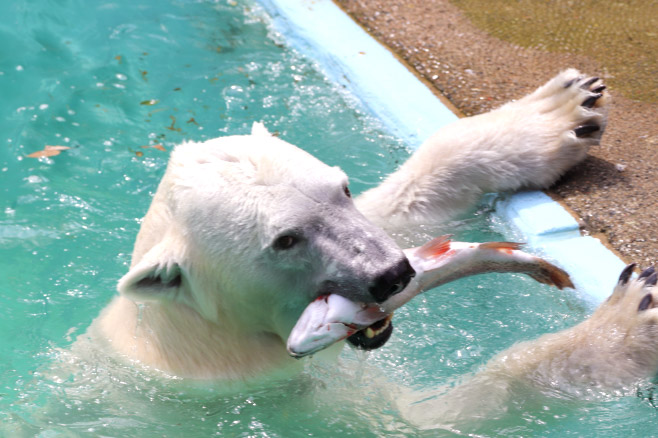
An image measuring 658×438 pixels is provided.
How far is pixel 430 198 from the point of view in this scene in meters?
3.74

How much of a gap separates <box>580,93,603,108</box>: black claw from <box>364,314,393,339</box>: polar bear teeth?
1.63 m

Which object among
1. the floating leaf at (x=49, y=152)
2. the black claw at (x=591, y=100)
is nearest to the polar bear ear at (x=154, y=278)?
the black claw at (x=591, y=100)

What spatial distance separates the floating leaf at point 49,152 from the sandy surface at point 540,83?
2.17 metres

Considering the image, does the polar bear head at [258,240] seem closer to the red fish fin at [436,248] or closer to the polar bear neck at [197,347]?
the polar bear neck at [197,347]

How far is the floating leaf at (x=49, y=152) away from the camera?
Result: 4.80 m

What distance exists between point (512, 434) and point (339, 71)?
2.94 m

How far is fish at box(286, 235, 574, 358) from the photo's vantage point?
2414 mm

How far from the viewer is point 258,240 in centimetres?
254

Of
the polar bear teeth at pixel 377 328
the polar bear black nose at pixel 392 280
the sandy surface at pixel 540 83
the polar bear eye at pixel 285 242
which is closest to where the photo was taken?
the polar bear black nose at pixel 392 280

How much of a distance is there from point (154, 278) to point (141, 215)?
178cm

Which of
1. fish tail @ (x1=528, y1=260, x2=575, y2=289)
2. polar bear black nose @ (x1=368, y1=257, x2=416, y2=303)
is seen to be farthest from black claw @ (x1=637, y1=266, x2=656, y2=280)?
Answer: polar bear black nose @ (x1=368, y1=257, x2=416, y2=303)

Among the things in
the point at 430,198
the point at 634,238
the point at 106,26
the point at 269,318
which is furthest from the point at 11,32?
the point at 634,238

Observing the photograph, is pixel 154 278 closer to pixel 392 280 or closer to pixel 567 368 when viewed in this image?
pixel 392 280

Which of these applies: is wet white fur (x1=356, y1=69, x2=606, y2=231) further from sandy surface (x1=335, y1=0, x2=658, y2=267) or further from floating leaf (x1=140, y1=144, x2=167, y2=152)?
floating leaf (x1=140, y1=144, x2=167, y2=152)
